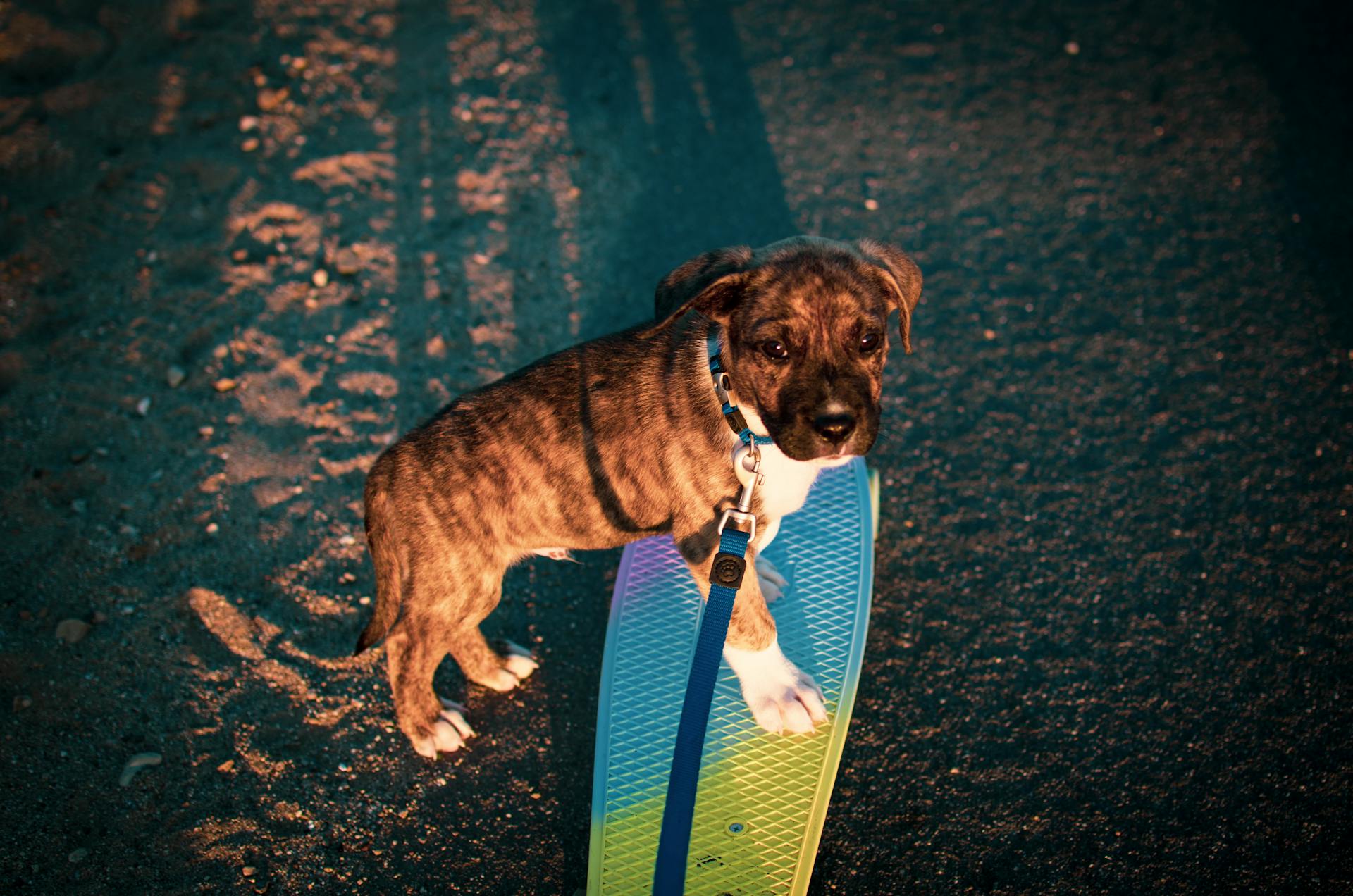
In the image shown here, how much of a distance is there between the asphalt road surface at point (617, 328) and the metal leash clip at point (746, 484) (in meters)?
1.51

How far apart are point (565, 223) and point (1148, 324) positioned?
13.3ft

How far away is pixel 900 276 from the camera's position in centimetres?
330

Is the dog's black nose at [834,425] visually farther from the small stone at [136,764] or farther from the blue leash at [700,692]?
the small stone at [136,764]

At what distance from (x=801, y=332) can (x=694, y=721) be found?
1414 millimetres

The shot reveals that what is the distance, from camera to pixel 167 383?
5.20 m

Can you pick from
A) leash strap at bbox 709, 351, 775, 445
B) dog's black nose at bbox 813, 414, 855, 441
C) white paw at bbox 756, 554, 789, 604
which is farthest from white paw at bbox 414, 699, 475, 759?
dog's black nose at bbox 813, 414, 855, 441

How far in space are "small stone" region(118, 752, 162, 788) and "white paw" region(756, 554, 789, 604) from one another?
2.91 metres

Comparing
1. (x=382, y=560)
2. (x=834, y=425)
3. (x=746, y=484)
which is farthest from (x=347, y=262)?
(x=834, y=425)

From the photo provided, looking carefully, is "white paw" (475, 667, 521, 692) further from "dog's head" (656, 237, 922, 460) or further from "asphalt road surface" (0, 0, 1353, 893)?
"dog's head" (656, 237, 922, 460)

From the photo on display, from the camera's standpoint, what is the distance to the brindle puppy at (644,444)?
304cm

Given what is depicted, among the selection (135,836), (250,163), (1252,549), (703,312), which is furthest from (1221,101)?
(135,836)

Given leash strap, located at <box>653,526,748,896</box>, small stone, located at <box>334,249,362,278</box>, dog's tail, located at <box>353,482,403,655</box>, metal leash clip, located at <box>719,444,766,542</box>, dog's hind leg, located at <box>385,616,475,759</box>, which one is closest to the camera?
leash strap, located at <box>653,526,748,896</box>

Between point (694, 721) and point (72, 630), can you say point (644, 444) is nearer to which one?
point (694, 721)

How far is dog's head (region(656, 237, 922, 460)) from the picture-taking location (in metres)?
2.94
